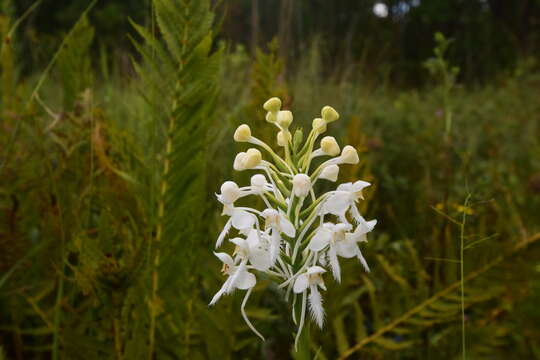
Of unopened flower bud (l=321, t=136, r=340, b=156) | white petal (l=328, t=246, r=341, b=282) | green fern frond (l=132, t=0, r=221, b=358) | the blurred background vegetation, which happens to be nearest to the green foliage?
the blurred background vegetation

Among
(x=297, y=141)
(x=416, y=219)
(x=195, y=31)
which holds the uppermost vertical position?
(x=195, y=31)

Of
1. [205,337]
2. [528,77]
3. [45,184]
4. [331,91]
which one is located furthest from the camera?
[528,77]

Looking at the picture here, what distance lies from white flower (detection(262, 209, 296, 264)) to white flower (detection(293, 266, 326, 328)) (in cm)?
5

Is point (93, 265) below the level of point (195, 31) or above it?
below

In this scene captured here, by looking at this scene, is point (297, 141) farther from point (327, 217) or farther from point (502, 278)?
point (502, 278)

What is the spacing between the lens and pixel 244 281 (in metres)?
0.81

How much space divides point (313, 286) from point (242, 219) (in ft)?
0.49

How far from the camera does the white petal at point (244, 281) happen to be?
0.81 metres

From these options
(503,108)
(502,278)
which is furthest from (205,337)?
(503,108)

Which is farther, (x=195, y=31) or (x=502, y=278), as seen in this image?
(x=502, y=278)

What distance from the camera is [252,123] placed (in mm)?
1441

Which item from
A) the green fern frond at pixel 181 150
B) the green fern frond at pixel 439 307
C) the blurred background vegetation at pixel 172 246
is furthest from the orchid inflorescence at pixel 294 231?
the green fern frond at pixel 439 307

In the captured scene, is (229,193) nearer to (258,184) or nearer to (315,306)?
(258,184)

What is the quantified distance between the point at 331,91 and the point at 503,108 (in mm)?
2975
